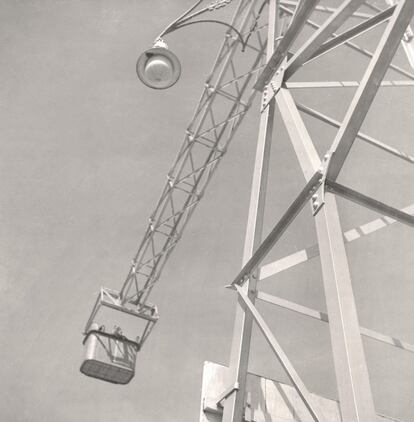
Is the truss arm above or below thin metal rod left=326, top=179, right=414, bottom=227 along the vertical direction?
above

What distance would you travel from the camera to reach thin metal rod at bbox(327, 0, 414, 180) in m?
5.77

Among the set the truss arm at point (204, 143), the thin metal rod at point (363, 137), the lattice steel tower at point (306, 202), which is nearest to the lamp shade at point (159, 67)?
the lattice steel tower at point (306, 202)

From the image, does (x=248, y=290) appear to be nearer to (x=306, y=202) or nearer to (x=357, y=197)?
(x=306, y=202)

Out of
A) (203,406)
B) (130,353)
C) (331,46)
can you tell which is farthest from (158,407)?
(331,46)

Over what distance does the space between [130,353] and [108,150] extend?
413 inches

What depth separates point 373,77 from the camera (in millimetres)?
5906

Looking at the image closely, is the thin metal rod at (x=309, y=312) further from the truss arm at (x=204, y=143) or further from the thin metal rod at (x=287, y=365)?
the truss arm at (x=204, y=143)

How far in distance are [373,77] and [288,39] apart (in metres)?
3.17

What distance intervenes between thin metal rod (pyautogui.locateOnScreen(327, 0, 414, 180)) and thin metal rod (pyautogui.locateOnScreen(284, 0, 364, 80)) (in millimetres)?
1313

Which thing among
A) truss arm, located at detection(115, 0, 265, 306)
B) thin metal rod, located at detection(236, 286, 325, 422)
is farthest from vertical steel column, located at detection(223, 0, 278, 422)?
truss arm, located at detection(115, 0, 265, 306)

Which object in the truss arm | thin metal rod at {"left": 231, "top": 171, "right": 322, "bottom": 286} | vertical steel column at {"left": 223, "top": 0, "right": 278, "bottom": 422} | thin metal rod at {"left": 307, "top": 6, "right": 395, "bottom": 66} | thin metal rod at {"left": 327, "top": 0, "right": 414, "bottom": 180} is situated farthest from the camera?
the truss arm

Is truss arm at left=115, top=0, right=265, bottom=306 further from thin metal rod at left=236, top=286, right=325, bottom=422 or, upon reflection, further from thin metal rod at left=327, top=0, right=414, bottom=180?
thin metal rod at left=327, top=0, right=414, bottom=180

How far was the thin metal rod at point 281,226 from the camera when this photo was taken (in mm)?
6438

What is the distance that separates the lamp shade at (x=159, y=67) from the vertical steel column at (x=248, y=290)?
248 cm
